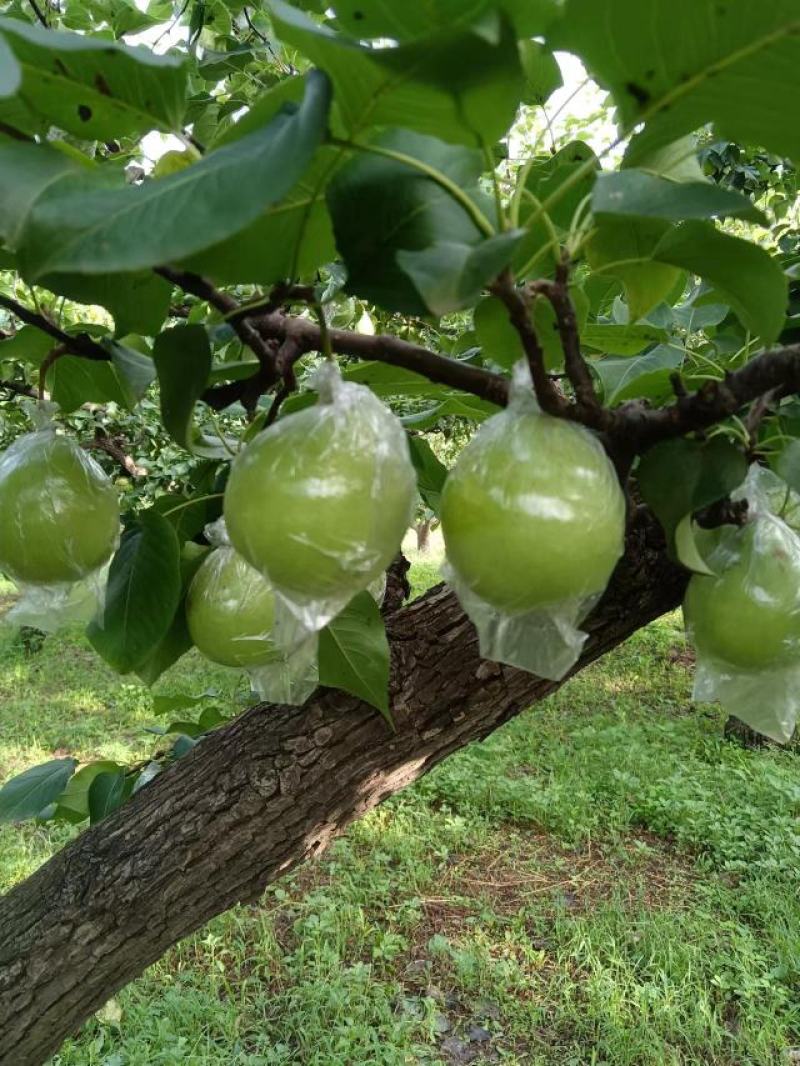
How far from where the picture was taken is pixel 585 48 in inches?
20.4

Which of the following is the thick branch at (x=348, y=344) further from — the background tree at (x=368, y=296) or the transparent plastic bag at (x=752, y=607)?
the transparent plastic bag at (x=752, y=607)

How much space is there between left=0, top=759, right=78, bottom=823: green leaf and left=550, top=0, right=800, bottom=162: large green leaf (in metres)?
1.67

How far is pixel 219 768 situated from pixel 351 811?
0.79 ft

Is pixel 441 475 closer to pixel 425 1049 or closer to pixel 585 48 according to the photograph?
pixel 585 48

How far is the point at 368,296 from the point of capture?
0.60m

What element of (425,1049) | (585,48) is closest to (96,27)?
(585,48)

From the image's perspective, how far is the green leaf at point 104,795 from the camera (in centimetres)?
164

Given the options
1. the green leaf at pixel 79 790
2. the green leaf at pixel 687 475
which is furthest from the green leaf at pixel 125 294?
the green leaf at pixel 79 790

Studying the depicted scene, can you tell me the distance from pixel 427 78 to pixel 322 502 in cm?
26

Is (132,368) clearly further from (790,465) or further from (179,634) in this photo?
(790,465)

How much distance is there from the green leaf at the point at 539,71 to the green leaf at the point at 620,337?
26 centimetres

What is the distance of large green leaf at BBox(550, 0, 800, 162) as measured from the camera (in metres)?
0.47

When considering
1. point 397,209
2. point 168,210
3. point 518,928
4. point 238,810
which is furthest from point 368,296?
point 518,928

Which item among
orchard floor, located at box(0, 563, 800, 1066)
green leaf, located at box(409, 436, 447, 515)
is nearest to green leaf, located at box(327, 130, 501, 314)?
green leaf, located at box(409, 436, 447, 515)
